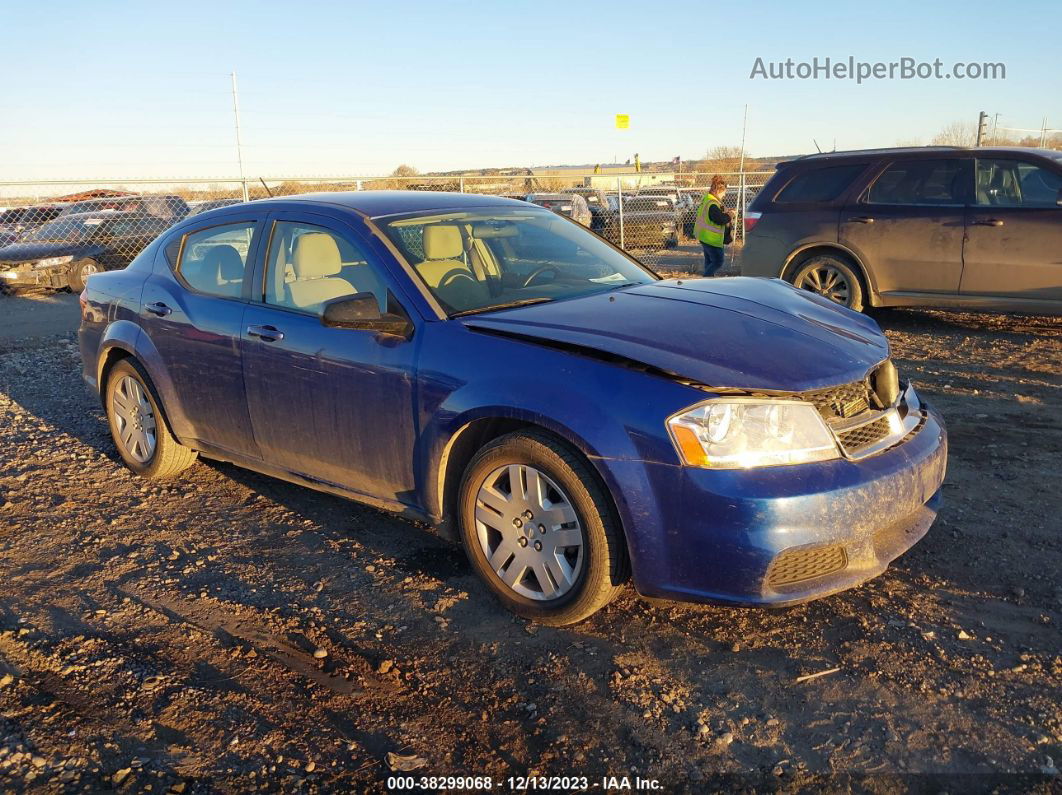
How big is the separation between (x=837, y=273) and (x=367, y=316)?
21.8ft

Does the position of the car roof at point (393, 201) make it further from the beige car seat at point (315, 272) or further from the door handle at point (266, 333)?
the door handle at point (266, 333)

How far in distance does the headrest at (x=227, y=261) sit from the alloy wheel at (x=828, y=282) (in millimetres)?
6248

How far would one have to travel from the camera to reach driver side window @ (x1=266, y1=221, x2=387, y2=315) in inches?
160

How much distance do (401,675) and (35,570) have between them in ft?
7.06

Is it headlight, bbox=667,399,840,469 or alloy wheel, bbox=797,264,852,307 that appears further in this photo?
alloy wheel, bbox=797,264,852,307

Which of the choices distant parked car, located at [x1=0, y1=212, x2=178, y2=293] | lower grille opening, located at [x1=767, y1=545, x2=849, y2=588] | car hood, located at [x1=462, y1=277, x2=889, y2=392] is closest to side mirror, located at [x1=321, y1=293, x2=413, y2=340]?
car hood, located at [x1=462, y1=277, x2=889, y2=392]

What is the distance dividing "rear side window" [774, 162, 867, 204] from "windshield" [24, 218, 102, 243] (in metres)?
11.8

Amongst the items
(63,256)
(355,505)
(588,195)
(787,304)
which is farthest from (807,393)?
(588,195)

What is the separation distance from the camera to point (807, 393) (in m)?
3.15

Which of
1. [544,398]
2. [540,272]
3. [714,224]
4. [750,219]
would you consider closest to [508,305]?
[540,272]

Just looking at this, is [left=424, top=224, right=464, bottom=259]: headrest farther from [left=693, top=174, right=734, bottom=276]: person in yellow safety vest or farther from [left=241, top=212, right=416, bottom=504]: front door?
[left=693, top=174, right=734, bottom=276]: person in yellow safety vest

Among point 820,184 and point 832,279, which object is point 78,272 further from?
point 832,279

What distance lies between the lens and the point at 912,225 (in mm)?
8508

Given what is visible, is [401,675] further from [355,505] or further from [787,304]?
[787,304]
